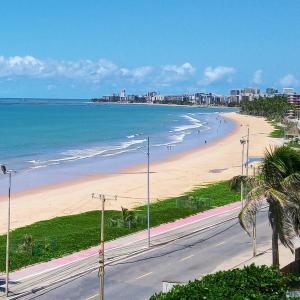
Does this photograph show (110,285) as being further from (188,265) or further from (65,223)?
(65,223)

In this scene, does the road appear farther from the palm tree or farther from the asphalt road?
the palm tree

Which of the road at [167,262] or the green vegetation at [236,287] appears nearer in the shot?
the green vegetation at [236,287]

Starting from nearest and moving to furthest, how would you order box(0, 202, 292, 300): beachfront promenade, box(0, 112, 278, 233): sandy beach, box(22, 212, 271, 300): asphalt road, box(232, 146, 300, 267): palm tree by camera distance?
box(232, 146, 300, 267): palm tree
box(22, 212, 271, 300): asphalt road
box(0, 202, 292, 300): beachfront promenade
box(0, 112, 278, 233): sandy beach

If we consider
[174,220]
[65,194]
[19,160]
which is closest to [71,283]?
[174,220]

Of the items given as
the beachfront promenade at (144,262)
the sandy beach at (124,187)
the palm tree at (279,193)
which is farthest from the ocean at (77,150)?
the palm tree at (279,193)

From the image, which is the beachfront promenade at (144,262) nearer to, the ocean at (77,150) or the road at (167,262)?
the road at (167,262)

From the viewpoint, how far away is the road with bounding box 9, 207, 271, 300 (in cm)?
2377

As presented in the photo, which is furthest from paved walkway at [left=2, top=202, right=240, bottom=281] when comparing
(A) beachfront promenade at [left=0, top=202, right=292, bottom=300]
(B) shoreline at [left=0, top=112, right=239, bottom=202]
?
(B) shoreline at [left=0, top=112, right=239, bottom=202]

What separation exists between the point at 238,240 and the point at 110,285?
401 inches

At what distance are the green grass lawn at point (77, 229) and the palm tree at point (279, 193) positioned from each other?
13579mm

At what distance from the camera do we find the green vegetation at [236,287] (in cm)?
1469

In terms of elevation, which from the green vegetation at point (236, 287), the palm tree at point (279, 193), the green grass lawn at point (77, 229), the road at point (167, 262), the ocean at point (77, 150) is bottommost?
the ocean at point (77, 150)

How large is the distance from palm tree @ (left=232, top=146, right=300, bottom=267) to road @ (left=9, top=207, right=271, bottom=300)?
6901mm

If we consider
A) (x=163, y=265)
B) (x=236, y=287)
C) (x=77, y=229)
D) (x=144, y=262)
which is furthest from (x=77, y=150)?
(x=236, y=287)
